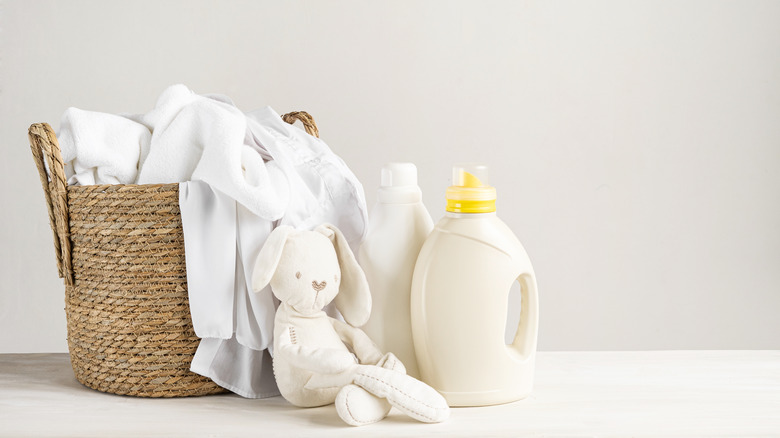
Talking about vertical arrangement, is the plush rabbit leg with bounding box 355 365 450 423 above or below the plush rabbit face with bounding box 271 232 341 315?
below

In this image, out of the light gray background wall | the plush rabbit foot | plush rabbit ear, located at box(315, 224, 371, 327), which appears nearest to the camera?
the plush rabbit foot

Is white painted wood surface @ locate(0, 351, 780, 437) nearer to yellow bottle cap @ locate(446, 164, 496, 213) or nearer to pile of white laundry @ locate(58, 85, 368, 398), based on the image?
pile of white laundry @ locate(58, 85, 368, 398)

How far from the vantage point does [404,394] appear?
772 mm

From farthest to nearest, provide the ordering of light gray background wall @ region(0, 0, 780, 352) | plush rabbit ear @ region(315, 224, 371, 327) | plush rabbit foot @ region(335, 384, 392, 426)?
light gray background wall @ region(0, 0, 780, 352), plush rabbit ear @ region(315, 224, 371, 327), plush rabbit foot @ region(335, 384, 392, 426)

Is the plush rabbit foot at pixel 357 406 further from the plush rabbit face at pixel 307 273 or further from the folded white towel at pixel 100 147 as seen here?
the folded white towel at pixel 100 147

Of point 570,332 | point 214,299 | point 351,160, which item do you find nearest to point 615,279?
point 570,332

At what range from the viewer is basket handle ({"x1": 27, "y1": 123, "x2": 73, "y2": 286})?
2.82 feet

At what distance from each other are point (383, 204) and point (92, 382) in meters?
0.45

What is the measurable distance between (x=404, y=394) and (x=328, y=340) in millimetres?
127

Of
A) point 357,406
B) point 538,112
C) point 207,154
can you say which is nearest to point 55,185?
point 207,154

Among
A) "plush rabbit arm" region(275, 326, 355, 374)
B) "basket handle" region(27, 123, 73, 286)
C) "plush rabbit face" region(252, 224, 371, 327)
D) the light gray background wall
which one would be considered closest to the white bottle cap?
Result: "plush rabbit face" region(252, 224, 371, 327)

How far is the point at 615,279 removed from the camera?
1.62 m

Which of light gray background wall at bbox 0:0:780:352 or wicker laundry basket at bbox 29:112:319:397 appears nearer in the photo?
wicker laundry basket at bbox 29:112:319:397

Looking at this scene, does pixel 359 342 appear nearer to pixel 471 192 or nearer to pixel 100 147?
pixel 471 192
